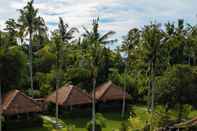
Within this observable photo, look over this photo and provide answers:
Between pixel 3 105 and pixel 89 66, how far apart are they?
33.9 ft

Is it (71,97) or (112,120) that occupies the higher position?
(71,97)

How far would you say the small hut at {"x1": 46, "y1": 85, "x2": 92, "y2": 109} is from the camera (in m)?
40.5

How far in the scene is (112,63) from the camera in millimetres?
51844

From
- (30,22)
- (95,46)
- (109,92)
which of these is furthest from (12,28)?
(95,46)

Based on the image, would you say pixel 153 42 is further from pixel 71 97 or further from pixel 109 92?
pixel 109 92

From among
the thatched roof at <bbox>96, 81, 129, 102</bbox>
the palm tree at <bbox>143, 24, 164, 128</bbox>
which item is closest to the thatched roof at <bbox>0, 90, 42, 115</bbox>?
the thatched roof at <bbox>96, 81, 129, 102</bbox>

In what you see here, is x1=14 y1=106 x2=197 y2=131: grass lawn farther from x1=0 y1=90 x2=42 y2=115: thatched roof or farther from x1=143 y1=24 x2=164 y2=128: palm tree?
x1=0 y1=90 x2=42 y2=115: thatched roof

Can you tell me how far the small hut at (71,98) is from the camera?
133 ft

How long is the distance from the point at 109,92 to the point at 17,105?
11.8m

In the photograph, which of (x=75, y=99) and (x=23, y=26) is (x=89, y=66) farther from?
(x=23, y=26)

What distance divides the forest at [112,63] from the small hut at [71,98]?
2.16 metres

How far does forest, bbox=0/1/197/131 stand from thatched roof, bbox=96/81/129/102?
3.43 feet

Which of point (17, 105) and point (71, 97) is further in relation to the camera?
point (71, 97)

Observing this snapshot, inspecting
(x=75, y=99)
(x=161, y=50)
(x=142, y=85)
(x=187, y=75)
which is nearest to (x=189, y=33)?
(x=142, y=85)
